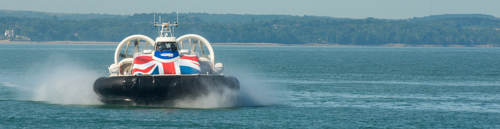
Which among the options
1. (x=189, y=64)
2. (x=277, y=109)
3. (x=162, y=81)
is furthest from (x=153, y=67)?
(x=277, y=109)

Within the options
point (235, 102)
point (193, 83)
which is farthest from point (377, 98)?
point (193, 83)

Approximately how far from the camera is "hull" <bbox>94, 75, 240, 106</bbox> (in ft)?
96.7

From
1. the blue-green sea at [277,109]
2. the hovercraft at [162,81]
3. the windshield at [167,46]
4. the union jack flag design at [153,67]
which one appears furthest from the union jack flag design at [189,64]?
the blue-green sea at [277,109]

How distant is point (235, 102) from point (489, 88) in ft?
68.5

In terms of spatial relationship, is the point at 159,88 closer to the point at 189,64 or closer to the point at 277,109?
the point at 189,64

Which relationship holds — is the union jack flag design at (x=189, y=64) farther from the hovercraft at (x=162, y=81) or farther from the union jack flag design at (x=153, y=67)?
the union jack flag design at (x=153, y=67)

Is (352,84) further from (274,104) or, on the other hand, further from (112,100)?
(112,100)

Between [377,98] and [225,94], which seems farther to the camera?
[377,98]

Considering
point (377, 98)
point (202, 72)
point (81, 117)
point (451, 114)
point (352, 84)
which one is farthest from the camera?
point (352, 84)

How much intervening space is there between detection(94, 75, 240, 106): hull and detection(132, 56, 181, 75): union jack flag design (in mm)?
1093

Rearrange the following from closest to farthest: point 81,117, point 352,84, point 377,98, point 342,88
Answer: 1. point 81,117
2. point 377,98
3. point 342,88
4. point 352,84

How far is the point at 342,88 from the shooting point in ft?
142

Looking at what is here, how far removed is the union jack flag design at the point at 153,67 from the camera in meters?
30.8

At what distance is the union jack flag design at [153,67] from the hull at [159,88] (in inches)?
43.0
